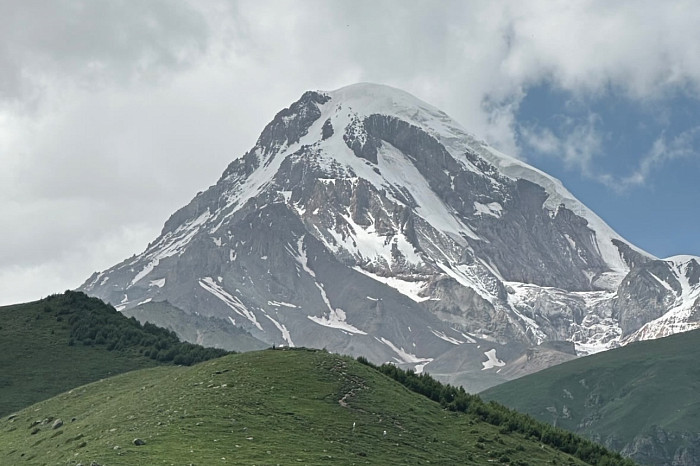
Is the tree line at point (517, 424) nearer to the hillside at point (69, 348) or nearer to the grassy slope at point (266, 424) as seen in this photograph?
the grassy slope at point (266, 424)

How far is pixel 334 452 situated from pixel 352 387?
621 inches

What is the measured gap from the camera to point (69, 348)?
13900 cm

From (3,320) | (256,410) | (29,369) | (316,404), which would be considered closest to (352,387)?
(316,404)

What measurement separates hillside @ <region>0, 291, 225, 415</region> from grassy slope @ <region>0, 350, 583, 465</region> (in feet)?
116

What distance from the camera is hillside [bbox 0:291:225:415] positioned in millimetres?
125250

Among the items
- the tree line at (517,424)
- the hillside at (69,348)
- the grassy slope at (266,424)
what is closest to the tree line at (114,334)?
the hillside at (69,348)

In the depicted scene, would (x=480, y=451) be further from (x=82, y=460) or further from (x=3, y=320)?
(x=3, y=320)

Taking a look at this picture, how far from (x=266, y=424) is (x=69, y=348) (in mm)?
78733

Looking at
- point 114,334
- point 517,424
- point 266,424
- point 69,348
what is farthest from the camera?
point 114,334

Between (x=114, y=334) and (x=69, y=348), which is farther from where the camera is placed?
(x=114, y=334)

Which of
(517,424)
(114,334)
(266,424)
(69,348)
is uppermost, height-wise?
(114,334)

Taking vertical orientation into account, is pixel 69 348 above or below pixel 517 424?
above

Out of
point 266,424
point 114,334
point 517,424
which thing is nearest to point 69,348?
point 114,334

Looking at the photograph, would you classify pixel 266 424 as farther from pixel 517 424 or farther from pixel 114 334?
pixel 114 334
